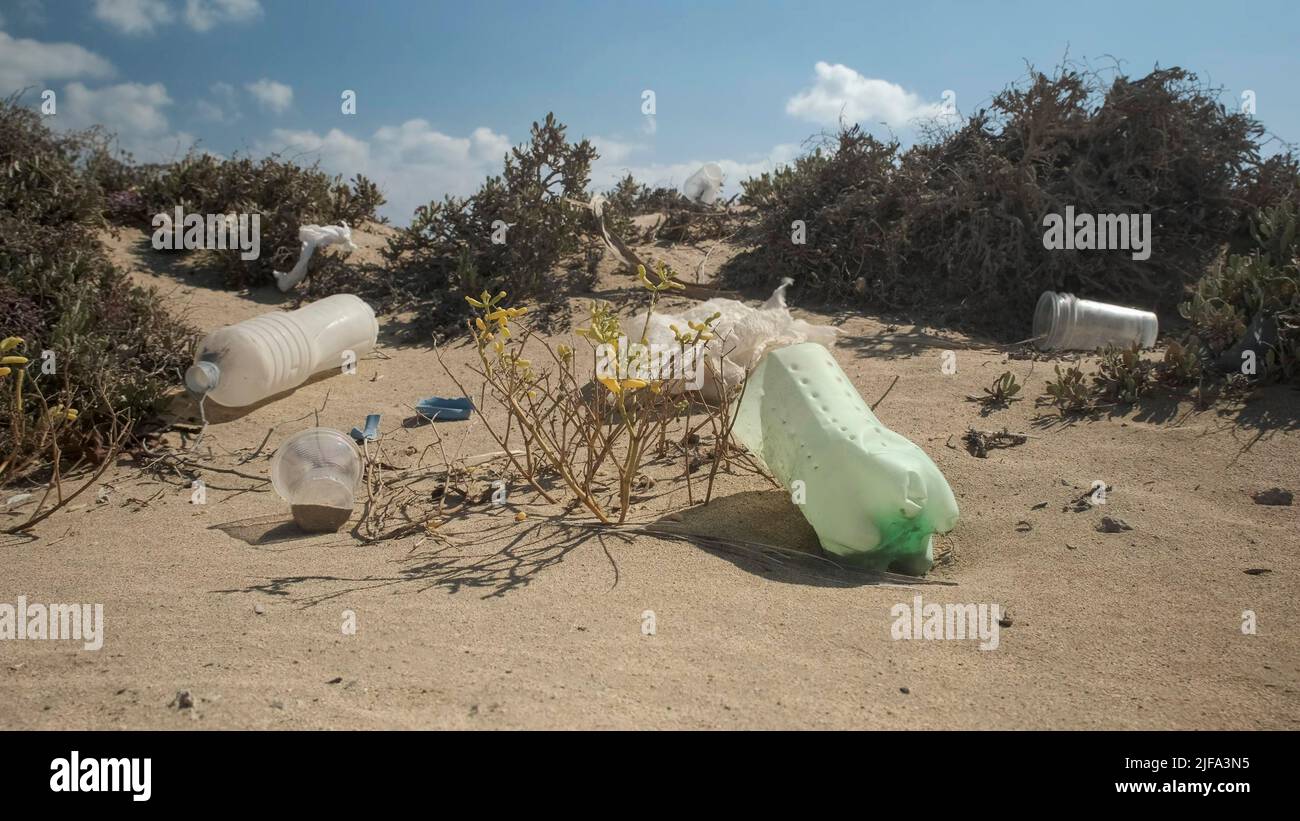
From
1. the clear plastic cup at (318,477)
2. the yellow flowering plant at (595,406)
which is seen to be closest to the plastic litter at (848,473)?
the yellow flowering plant at (595,406)

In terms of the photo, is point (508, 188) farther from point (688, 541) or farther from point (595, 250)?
point (688, 541)

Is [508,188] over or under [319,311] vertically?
over

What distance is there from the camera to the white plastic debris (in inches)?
266

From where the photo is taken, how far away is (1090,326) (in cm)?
584

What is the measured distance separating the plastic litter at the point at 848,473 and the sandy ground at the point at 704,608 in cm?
16

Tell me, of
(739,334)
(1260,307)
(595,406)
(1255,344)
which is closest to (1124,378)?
(1255,344)

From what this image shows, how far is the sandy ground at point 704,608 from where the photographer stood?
2.24 meters

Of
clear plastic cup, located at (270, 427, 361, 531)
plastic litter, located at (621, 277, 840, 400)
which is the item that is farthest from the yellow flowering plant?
clear plastic cup, located at (270, 427, 361, 531)

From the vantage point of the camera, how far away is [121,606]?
287cm

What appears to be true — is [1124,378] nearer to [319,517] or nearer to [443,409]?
[443,409]

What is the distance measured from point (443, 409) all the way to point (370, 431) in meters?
0.40

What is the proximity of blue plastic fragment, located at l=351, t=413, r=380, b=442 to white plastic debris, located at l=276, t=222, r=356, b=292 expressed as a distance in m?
2.46
